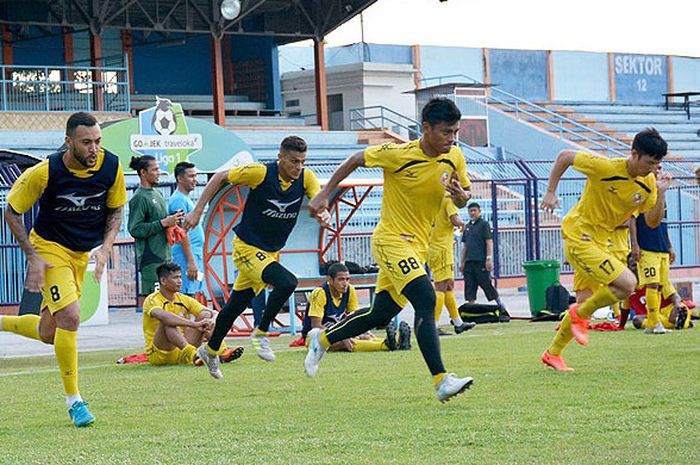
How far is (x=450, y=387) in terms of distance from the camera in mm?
8188

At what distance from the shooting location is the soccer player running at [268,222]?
446 inches

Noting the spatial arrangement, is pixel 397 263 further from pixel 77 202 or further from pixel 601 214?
pixel 601 214

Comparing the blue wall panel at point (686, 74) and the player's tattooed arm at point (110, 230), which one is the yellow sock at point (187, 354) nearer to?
the player's tattooed arm at point (110, 230)

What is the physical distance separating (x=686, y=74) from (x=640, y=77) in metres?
2.73

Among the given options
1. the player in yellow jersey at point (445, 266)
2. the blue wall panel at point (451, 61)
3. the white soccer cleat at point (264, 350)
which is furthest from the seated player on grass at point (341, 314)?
the blue wall panel at point (451, 61)

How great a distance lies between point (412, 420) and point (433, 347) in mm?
812

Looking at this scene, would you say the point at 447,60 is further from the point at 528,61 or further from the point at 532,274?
the point at 532,274

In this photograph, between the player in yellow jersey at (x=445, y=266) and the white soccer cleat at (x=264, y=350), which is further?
the player in yellow jersey at (x=445, y=266)

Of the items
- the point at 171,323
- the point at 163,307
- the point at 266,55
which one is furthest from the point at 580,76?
the point at 171,323

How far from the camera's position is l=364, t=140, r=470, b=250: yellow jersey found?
903cm

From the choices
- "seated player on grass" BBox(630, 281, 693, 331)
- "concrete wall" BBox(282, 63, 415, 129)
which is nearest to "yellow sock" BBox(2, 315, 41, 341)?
"seated player on grass" BBox(630, 281, 693, 331)

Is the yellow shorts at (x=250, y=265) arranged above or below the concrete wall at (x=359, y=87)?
below

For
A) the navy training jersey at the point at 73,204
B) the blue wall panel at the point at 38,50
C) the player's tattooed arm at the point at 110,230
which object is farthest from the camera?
the blue wall panel at the point at 38,50

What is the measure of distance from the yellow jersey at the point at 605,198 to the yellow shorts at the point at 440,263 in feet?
19.5
